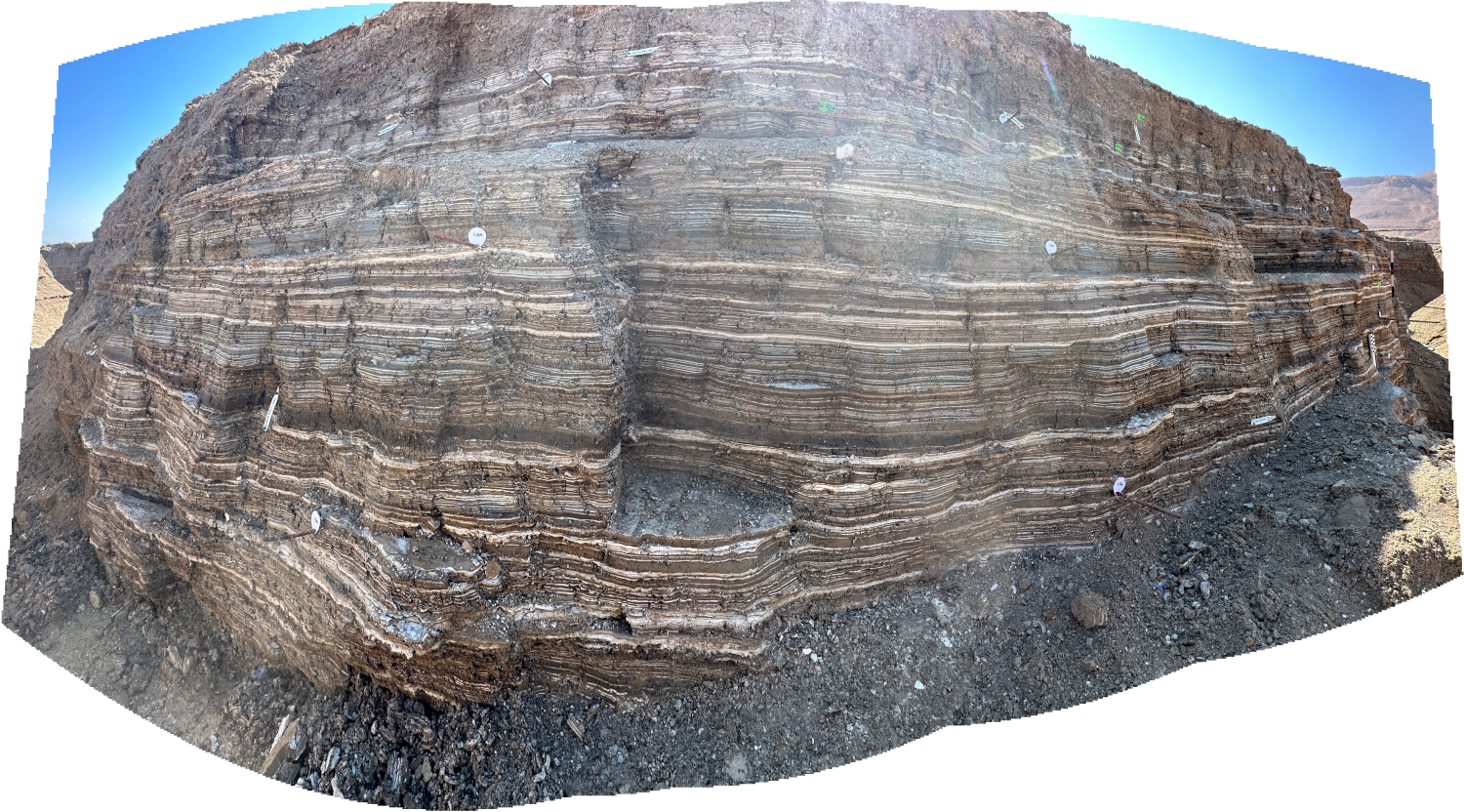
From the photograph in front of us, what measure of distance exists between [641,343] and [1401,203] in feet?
29.8

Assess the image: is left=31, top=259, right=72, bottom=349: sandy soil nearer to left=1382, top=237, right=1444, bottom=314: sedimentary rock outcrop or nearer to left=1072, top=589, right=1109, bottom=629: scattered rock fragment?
left=1072, top=589, right=1109, bottom=629: scattered rock fragment

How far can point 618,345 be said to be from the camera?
21.2ft

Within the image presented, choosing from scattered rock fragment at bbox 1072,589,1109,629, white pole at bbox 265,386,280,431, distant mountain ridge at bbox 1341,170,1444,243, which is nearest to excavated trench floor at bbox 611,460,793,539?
scattered rock fragment at bbox 1072,589,1109,629

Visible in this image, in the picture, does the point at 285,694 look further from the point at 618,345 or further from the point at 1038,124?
the point at 1038,124

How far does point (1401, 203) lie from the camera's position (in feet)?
25.3

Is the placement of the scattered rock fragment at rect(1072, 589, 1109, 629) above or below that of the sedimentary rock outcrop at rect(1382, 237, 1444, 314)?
below

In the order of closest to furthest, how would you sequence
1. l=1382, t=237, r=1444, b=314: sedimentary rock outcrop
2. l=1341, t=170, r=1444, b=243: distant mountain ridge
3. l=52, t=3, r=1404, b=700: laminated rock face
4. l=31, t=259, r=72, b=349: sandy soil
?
l=52, t=3, r=1404, b=700: laminated rock face → l=1341, t=170, r=1444, b=243: distant mountain ridge → l=31, t=259, r=72, b=349: sandy soil → l=1382, t=237, r=1444, b=314: sedimentary rock outcrop

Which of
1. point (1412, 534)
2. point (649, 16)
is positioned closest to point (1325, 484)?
point (1412, 534)

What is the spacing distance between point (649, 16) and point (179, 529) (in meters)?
8.21

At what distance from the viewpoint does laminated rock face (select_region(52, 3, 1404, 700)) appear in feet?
20.5

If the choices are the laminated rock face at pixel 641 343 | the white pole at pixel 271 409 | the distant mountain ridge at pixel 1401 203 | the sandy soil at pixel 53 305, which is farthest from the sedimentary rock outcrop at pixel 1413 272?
the sandy soil at pixel 53 305

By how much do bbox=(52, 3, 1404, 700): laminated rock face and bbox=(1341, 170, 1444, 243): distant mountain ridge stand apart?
5.40ft

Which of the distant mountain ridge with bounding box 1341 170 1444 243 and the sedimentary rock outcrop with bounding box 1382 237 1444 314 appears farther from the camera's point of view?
the sedimentary rock outcrop with bounding box 1382 237 1444 314

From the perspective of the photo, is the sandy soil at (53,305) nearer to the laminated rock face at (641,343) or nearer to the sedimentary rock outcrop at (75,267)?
the sedimentary rock outcrop at (75,267)
